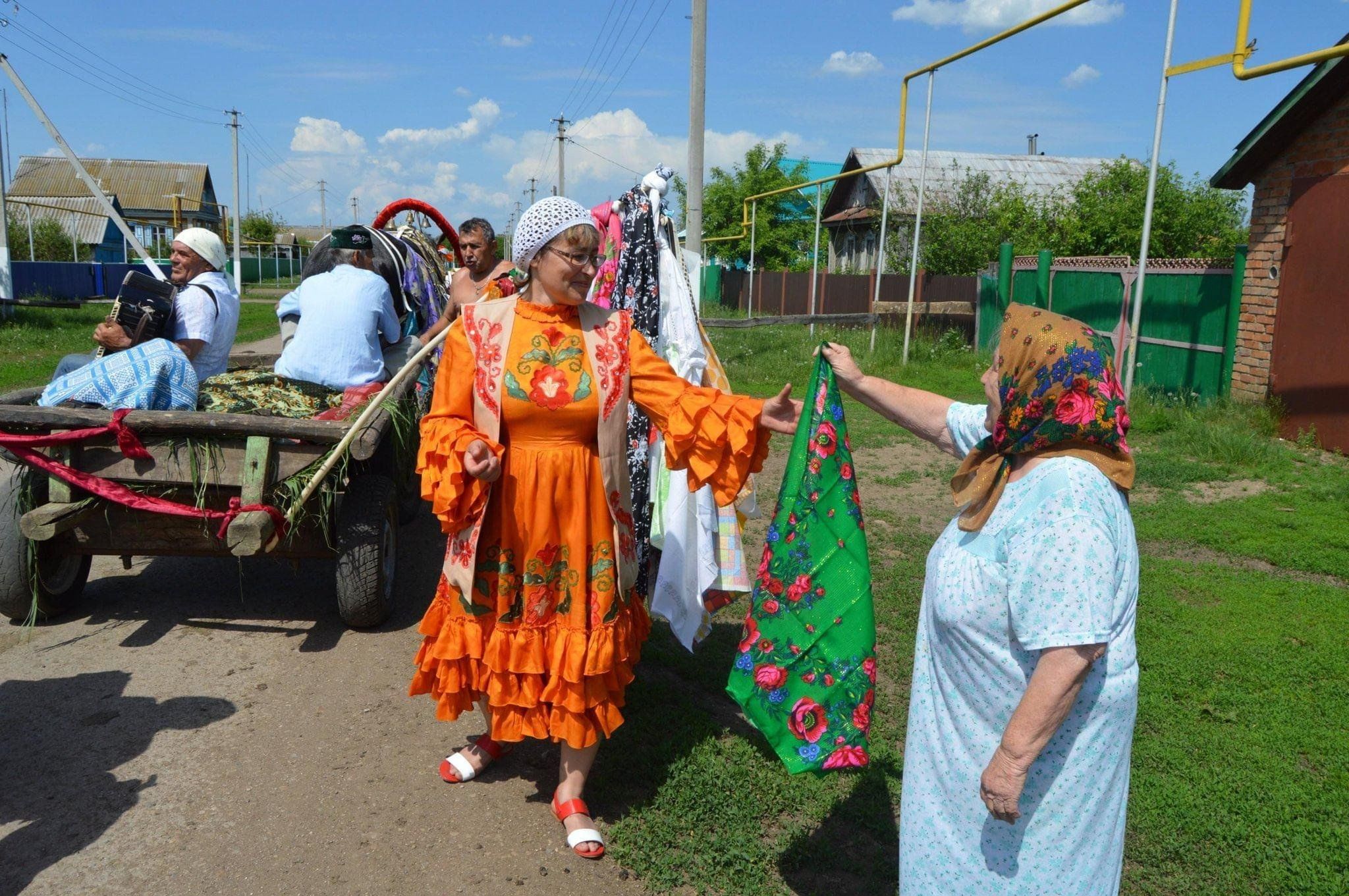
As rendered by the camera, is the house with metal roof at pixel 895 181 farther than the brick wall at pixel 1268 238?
Yes

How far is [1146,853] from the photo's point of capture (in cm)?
318

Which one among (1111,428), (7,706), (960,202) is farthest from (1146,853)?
(960,202)

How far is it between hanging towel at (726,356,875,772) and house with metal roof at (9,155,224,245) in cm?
5498

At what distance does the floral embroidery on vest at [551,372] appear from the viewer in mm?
3104

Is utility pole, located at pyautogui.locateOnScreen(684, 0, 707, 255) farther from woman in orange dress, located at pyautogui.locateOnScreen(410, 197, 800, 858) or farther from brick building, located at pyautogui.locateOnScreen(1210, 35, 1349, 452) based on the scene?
woman in orange dress, located at pyautogui.locateOnScreen(410, 197, 800, 858)

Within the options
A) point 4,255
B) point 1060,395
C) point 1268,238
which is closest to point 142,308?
point 1060,395

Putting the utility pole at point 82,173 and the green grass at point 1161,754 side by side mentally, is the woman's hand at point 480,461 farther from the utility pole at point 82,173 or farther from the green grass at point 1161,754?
the utility pole at point 82,173

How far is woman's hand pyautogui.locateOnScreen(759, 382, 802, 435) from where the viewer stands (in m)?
3.04

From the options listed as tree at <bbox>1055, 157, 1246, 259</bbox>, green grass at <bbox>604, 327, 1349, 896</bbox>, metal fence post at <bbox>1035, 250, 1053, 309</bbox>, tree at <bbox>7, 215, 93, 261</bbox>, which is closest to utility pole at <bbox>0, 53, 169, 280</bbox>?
green grass at <bbox>604, 327, 1349, 896</bbox>

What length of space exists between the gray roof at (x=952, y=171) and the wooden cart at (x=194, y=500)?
2070cm

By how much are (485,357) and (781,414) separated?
969mm

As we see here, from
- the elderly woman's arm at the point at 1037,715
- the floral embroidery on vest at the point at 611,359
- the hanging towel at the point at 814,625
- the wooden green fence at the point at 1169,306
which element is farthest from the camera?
the wooden green fence at the point at 1169,306

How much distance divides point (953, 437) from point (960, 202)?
20640 millimetres

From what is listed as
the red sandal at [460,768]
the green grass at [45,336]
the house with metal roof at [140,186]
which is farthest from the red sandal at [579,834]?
the house with metal roof at [140,186]
